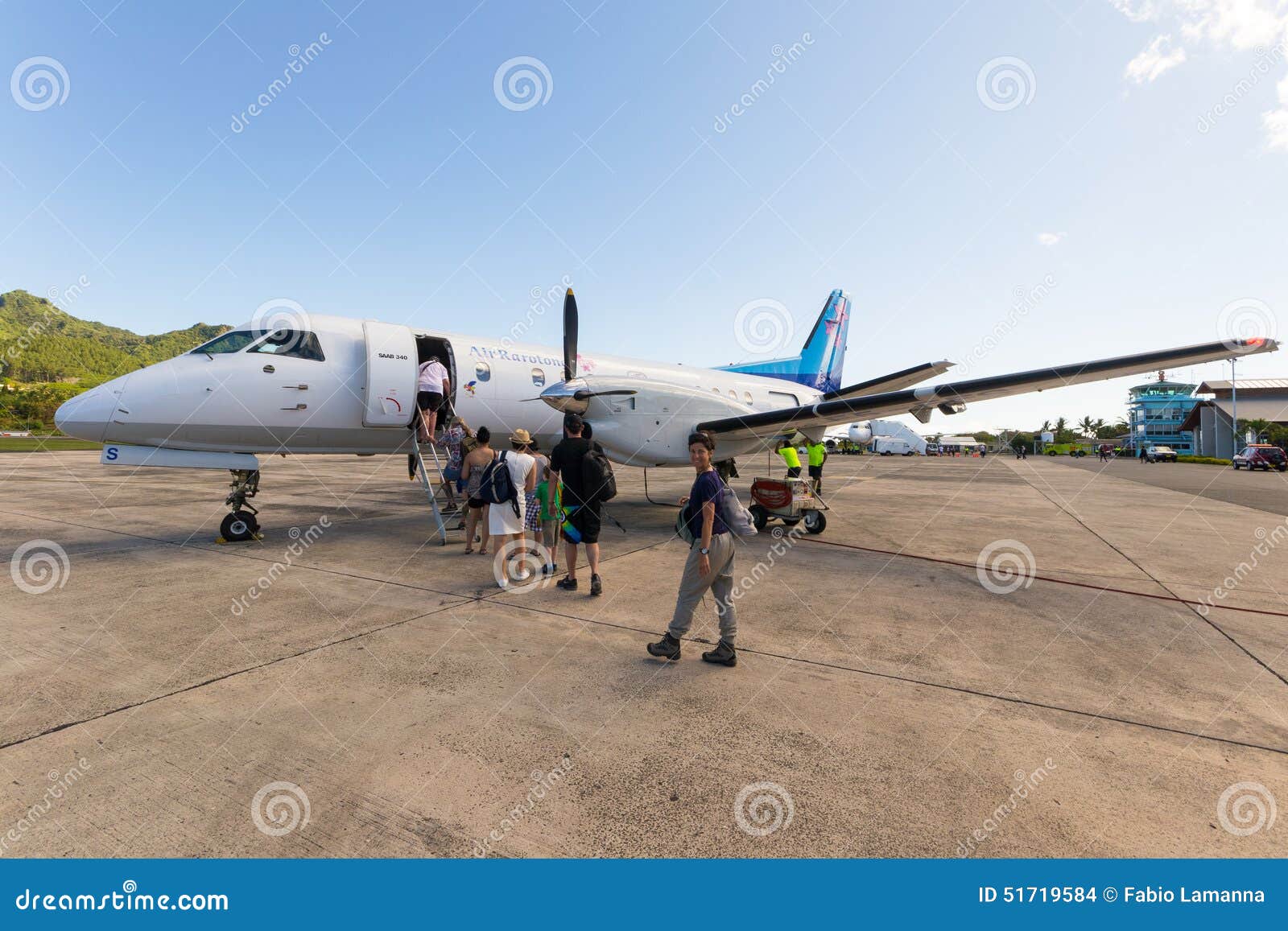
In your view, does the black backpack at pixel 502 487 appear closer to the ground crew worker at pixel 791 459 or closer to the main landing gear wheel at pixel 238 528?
the main landing gear wheel at pixel 238 528

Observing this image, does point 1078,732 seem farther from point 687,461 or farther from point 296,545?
point 296,545

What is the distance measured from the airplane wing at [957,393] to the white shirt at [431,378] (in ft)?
15.9

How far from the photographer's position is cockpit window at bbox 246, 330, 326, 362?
8484mm

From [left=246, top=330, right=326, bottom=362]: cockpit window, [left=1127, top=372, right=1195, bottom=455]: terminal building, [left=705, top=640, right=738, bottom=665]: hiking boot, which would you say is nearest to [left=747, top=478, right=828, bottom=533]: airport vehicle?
[left=705, top=640, right=738, bottom=665]: hiking boot

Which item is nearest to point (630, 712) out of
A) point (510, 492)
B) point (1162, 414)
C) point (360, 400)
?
point (510, 492)

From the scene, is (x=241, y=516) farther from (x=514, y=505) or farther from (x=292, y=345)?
(x=514, y=505)

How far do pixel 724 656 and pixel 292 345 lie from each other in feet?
27.0

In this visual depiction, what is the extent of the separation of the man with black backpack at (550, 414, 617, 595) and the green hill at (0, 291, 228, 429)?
174ft

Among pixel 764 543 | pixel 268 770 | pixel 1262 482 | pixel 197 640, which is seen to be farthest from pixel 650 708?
pixel 1262 482

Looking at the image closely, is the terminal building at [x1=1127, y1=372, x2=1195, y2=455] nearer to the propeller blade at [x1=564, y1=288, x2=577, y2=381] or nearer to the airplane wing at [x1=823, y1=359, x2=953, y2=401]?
the airplane wing at [x1=823, y1=359, x2=953, y2=401]

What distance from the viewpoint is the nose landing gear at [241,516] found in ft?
28.1

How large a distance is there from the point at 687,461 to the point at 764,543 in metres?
2.60

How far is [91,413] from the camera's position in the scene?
724 centimetres

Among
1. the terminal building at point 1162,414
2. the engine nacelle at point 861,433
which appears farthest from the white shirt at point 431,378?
the terminal building at point 1162,414
